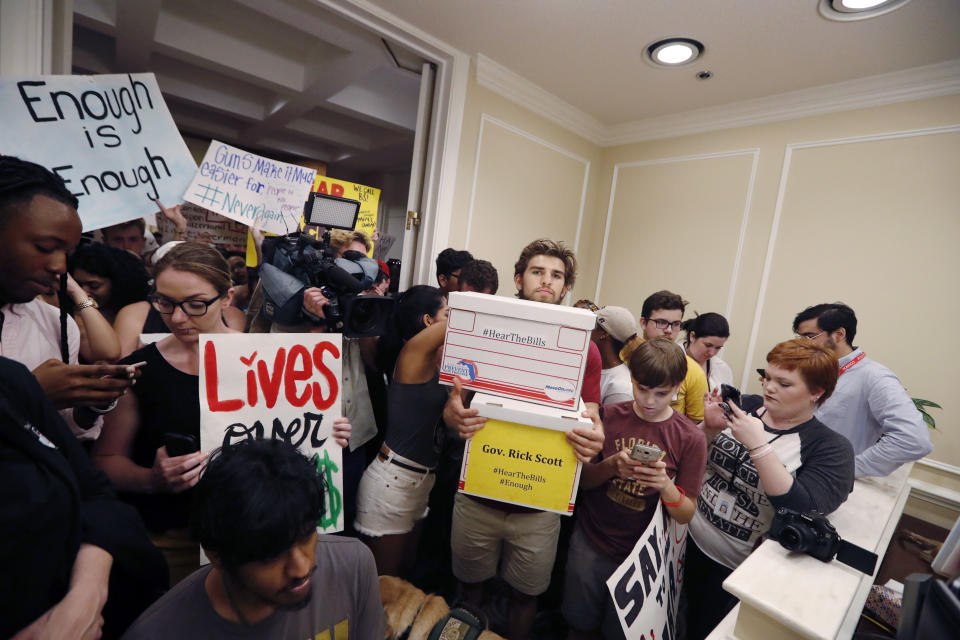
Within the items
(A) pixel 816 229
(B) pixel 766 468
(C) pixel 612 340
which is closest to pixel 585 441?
(B) pixel 766 468

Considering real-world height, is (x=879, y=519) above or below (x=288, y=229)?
below

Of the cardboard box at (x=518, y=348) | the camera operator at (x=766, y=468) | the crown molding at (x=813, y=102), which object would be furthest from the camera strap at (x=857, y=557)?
the crown molding at (x=813, y=102)

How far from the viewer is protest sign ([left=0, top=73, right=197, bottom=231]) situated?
1.26 meters

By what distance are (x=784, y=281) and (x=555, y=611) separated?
2.70 meters

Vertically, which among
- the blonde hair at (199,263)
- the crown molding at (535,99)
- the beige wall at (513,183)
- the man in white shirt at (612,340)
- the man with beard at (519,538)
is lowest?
the man with beard at (519,538)

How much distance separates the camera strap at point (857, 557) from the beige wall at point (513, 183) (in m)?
2.56

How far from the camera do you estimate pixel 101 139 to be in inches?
55.2

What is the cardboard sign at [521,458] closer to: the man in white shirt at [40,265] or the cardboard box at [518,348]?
the cardboard box at [518,348]

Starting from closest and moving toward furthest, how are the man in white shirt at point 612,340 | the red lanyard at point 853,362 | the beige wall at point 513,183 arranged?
the man in white shirt at point 612,340, the red lanyard at point 853,362, the beige wall at point 513,183

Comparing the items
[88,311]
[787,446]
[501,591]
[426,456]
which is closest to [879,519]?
[787,446]

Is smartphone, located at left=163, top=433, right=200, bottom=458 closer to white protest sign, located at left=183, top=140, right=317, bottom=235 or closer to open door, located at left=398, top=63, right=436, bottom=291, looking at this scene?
white protest sign, located at left=183, top=140, right=317, bottom=235

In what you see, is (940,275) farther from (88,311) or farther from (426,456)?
(88,311)

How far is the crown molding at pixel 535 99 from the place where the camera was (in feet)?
9.42

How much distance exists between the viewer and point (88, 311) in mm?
1062
